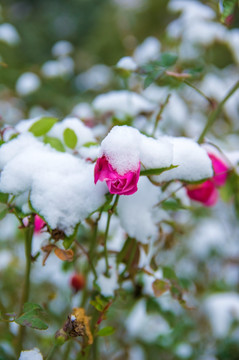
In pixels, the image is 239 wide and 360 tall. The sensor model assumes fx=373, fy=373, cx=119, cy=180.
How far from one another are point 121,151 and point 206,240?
1550mm

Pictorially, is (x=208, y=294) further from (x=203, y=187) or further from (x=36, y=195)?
(x=36, y=195)

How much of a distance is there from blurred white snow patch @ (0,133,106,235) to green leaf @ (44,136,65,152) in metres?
0.05

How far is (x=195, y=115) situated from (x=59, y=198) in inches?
72.8

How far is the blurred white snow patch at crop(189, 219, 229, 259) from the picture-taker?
197cm

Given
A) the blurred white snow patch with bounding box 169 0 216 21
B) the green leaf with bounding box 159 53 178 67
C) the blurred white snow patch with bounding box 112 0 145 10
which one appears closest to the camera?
the green leaf with bounding box 159 53 178 67

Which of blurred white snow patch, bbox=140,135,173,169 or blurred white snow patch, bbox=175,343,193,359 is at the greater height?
blurred white snow patch, bbox=140,135,173,169

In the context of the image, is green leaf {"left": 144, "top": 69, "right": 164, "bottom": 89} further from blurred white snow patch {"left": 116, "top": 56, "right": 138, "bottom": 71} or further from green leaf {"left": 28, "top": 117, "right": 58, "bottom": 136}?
green leaf {"left": 28, "top": 117, "right": 58, "bottom": 136}

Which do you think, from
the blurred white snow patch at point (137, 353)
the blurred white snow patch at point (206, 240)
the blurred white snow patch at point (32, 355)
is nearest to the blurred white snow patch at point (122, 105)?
the blurred white snow patch at point (32, 355)

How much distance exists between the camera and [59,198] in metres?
0.61

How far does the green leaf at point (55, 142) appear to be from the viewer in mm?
718

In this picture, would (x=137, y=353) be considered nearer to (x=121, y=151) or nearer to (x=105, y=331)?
(x=105, y=331)

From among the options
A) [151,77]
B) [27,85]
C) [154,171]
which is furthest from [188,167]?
[27,85]

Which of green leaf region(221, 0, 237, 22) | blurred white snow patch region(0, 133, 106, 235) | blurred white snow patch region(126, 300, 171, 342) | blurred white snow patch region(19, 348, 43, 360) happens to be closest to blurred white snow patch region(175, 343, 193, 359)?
blurred white snow patch region(126, 300, 171, 342)

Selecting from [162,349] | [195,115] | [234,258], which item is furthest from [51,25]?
[162,349]
